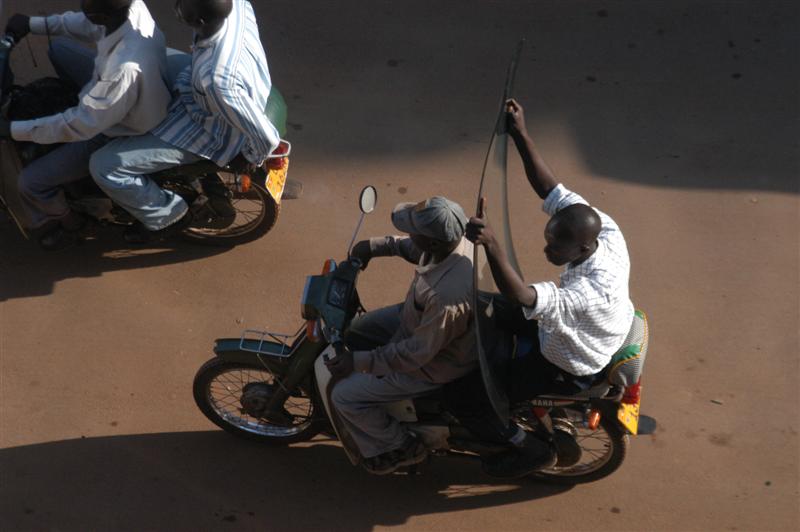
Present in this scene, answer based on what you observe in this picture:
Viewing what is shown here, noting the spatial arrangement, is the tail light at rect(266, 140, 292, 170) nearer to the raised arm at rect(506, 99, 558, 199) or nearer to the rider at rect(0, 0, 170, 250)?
the rider at rect(0, 0, 170, 250)

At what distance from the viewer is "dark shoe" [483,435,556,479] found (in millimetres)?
3768

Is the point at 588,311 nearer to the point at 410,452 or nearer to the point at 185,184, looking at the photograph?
the point at 410,452

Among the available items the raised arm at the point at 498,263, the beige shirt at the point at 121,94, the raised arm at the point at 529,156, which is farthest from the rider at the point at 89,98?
the raised arm at the point at 498,263

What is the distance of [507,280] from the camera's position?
2979mm

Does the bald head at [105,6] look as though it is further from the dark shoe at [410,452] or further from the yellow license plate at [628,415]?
the yellow license plate at [628,415]

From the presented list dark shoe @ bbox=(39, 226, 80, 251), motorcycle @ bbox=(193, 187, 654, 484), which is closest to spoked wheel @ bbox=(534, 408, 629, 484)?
motorcycle @ bbox=(193, 187, 654, 484)

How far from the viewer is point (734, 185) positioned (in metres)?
5.71

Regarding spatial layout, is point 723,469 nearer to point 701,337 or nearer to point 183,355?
point 701,337

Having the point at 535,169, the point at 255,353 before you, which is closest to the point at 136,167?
the point at 255,353

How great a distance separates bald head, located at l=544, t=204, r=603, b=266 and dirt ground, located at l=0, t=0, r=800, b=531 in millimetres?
1480

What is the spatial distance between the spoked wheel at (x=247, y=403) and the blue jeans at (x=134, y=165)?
1.12 m

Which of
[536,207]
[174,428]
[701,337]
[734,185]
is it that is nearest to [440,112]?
[536,207]

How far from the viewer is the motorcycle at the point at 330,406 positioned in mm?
3451

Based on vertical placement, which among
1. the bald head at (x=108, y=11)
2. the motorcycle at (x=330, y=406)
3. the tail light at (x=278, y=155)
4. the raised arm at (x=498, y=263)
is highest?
the bald head at (x=108, y=11)
